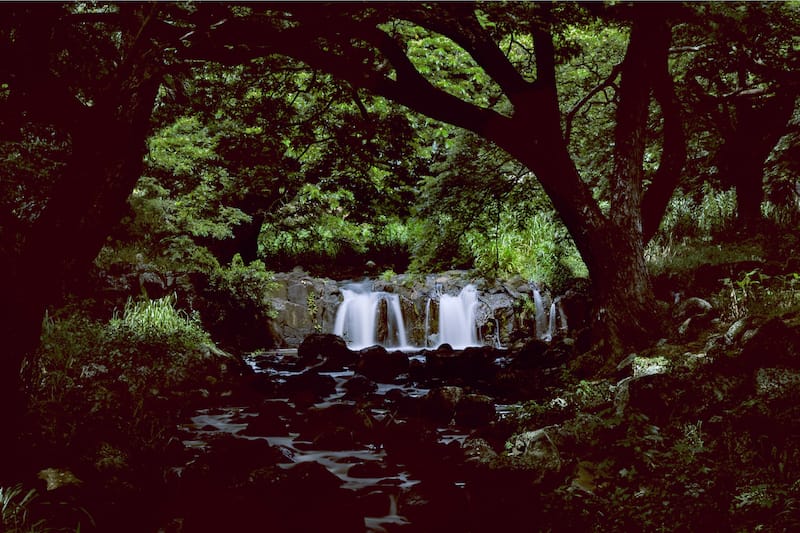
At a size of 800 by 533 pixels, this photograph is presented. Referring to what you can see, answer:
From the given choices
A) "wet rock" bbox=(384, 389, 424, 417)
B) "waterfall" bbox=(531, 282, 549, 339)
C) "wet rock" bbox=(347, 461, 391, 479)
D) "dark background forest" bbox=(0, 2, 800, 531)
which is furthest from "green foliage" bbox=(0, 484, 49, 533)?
"waterfall" bbox=(531, 282, 549, 339)

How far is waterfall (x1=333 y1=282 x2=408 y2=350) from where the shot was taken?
1655cm

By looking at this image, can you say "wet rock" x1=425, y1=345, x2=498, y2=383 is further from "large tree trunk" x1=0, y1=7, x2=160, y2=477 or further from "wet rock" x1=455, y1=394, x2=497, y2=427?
"large tree trunk" x1=0, y1=7, x2=160, y2=477

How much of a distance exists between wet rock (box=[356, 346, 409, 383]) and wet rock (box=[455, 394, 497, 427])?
3777 millimetres

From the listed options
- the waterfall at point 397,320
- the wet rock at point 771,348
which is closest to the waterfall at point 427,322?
the waterfall at point 397,320

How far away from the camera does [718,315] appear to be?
9016 millimetres

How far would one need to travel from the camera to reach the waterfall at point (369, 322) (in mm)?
16547

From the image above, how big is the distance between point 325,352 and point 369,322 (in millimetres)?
3169

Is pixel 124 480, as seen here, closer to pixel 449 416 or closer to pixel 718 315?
pixel 449 416

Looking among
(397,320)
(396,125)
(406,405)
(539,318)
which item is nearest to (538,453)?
(406,405)

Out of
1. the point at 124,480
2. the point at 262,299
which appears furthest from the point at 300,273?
the point at 124,480

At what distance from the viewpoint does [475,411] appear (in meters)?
8.09

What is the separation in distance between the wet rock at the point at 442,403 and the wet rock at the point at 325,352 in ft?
15.4

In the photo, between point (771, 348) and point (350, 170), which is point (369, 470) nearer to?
point (771, 348)

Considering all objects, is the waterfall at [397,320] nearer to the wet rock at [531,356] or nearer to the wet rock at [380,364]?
the wet rock at [380,364]
